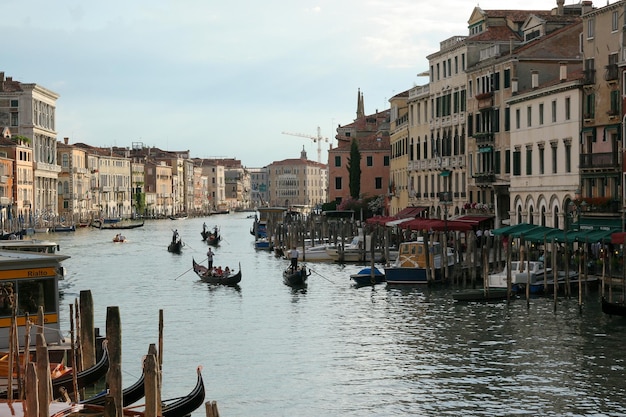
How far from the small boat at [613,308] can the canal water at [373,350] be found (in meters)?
0.32

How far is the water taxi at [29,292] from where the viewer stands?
624 inches

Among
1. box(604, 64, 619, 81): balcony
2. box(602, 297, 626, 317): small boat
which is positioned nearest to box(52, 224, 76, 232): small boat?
box(604, 64, 619, 81): balcony

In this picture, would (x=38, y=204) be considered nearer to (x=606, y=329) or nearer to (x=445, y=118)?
(x=445, y=118)

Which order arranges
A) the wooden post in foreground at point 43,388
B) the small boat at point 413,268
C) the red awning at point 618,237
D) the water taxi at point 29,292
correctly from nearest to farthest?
the wooden post in foreground at point 43,388 → the water taxi at point 29,292 → the red awning at point 618,237 → the small boat at point 413,268

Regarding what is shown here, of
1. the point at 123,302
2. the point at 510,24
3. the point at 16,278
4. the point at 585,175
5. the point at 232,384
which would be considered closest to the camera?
the point at 16,278

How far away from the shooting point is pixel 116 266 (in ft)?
151

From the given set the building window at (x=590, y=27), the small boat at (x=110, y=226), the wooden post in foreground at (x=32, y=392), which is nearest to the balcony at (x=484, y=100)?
the building window at (x=590, y=27)

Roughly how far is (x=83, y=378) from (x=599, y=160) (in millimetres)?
21349

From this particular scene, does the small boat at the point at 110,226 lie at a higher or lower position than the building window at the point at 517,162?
lower

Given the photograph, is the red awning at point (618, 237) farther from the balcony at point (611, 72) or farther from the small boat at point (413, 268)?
the small boat at point (413, 268)

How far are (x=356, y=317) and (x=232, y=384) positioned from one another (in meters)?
8.46

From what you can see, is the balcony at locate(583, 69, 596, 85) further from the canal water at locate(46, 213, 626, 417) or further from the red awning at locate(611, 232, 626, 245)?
the canal water at locate(46, 213, 626, 417)

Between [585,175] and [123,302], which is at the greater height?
[585,175]

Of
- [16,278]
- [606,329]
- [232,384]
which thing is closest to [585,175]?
[606,329]
